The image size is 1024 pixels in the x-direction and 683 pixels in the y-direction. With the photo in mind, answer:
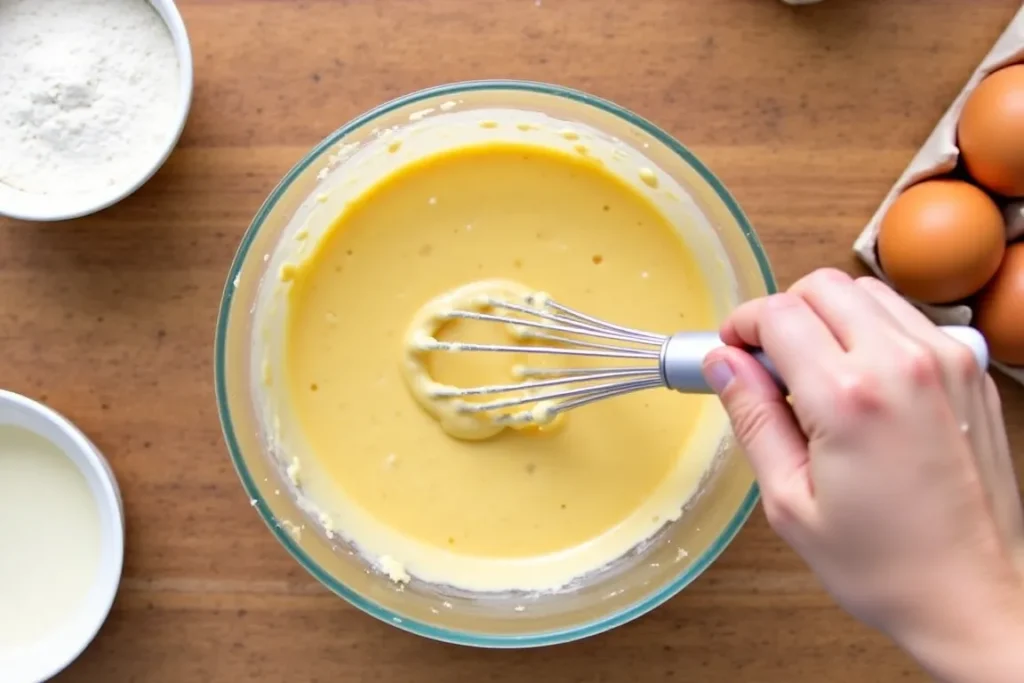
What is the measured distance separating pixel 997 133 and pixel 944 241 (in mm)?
127

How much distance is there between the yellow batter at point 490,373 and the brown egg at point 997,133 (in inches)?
12.7

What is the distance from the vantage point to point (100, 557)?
1090mm

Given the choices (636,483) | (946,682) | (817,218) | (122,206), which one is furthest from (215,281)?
(946,682)

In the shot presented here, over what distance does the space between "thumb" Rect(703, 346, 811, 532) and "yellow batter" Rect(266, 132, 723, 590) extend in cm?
33

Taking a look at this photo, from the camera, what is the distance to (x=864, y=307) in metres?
0.71

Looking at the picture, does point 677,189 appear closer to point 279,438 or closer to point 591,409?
point 591,409

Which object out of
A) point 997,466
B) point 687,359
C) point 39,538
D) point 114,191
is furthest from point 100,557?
point 997,466

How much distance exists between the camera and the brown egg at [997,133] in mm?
947

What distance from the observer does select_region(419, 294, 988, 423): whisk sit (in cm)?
91

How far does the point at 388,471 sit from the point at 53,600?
443 millimetres

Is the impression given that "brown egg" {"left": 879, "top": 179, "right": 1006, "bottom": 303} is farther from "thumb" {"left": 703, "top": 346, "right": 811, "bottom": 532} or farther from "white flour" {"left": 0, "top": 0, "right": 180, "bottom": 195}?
"white flour" {"left": 0, "top": 0, "right": 180, "bottom": 195}

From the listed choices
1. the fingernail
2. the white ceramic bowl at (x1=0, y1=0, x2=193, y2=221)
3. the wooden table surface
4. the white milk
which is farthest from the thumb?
the white milk

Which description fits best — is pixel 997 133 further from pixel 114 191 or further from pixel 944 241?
pixel 114 191

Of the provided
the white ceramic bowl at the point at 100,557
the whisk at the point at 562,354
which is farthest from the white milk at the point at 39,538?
the whisk at the point at 562,354
